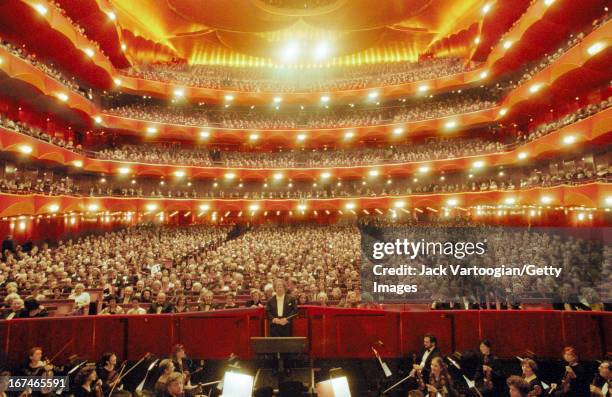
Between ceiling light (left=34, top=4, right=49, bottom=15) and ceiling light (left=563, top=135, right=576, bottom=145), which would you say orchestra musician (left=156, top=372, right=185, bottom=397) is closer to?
ceiling light (left=563, top=135, right=576, bottom=145)

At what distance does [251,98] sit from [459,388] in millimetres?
30800

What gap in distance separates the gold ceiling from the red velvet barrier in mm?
30822

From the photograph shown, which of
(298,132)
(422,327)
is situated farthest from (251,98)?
(422,327)

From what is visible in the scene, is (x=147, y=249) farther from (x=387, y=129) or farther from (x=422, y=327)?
(x=387, y=129)

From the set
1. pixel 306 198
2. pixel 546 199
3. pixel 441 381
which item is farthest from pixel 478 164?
pixel 441 381

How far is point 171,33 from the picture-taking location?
124 ft

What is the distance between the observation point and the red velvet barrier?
696cm

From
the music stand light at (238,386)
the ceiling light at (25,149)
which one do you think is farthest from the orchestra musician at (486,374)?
the ceiling light at (25,149)

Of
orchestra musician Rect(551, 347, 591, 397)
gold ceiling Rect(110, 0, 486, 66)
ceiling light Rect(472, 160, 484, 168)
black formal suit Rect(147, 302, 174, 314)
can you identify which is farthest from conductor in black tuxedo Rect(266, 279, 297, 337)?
gold ceiling Rect(110, 0, 486, 66)

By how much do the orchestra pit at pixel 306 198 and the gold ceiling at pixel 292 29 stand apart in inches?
10.4

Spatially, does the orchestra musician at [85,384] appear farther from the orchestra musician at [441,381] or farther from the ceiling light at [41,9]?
the ceiling light at [41,9]

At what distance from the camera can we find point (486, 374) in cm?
588

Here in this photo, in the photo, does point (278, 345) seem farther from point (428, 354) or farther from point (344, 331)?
point (428, 354)

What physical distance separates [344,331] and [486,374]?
244 centimetres
